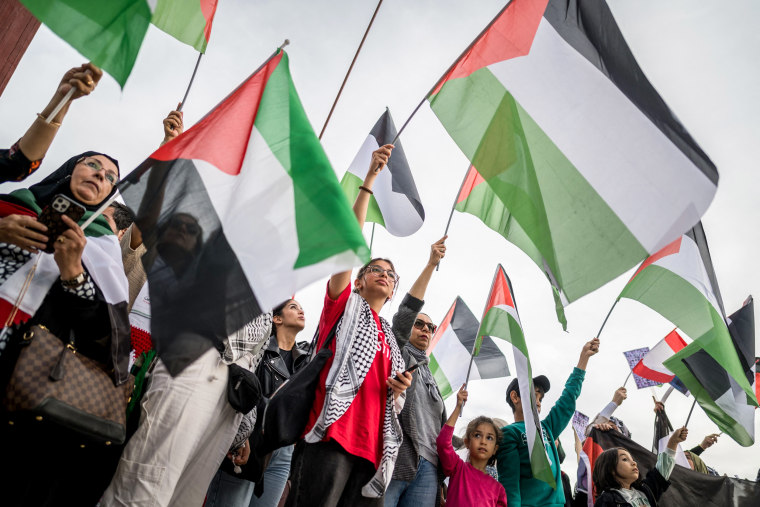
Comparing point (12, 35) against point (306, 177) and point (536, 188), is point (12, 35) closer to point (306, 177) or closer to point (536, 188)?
point (306, 177)

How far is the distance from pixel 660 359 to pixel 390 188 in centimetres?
480

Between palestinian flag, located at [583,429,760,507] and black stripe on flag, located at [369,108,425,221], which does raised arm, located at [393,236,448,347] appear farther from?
palestinian flag, located at [583,429,760,507]

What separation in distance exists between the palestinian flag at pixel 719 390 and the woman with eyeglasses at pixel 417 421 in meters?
3.05

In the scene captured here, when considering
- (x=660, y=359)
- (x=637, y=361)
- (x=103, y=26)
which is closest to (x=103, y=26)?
(x=103, y=26)

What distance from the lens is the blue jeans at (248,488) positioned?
3635 millimetres

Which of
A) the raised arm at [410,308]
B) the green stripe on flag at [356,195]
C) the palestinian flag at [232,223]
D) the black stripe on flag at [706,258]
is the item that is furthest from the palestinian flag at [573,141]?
the black stripe on flag at [706,258]

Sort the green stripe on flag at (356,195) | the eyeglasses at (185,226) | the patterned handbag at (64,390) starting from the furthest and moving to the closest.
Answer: the green stripe on flag at (356,195)
the eyeglasses at (185,226)
the patterned handbag at (64,390)

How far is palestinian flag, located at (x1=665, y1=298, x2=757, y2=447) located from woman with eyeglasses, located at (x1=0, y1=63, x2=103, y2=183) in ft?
18.5

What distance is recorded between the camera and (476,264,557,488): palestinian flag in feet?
14.2

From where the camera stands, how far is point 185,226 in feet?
8.11

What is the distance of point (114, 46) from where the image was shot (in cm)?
285

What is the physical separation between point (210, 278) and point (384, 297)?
1.55 meters

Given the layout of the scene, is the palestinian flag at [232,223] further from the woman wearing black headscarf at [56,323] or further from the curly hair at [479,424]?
the curly hair at [479,424]

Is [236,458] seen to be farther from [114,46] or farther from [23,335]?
Result: [114,46]
